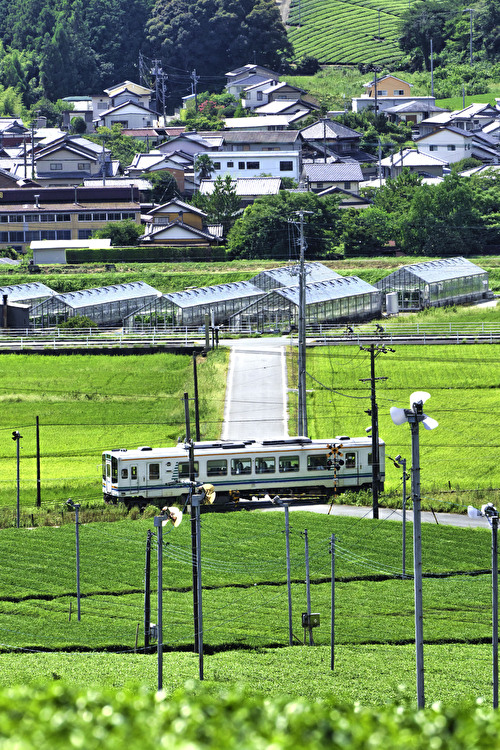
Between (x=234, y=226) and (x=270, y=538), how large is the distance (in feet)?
173

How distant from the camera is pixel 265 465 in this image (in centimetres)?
3359

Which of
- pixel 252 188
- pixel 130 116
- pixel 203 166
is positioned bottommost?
pixel 252 188

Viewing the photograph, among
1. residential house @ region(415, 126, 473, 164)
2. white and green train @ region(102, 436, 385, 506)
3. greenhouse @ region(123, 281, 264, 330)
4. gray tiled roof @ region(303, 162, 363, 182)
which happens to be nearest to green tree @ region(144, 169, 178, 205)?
gray tiled roof @ region(303, 162, 363, 182)

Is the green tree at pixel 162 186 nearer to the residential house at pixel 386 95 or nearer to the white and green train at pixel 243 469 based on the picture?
the residential house at pixel 386 95

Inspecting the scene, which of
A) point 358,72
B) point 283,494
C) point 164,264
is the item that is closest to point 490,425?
point 283,494

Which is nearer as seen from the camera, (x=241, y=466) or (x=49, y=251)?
(x=241, y=466)

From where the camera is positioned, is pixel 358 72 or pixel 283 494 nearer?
pixel 283 494

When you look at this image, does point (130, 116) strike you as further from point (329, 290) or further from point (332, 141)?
point (329, 290)

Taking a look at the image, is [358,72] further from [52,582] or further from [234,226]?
[52,582]

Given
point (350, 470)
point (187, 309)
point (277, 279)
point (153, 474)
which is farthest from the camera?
point (277, 279)

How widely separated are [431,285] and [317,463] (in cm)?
2909

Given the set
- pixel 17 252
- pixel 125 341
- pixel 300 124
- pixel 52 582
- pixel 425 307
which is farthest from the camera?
pixel 300 124

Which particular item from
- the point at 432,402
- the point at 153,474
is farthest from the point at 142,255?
the point at 153,474

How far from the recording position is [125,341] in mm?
51562
